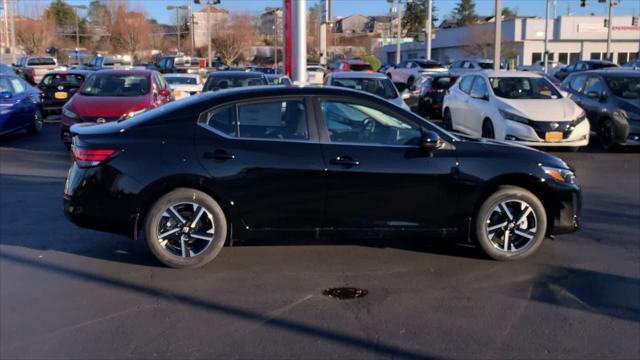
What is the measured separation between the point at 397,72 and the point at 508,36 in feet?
119

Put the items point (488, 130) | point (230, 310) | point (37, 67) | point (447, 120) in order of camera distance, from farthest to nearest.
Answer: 1. point (37, 67)
2. point (447, 120)
3. point (488, 130)
4. point (230, 310)

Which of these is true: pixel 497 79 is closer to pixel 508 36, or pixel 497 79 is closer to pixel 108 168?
pixel 108 168

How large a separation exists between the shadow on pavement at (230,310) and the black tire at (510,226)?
2121mm

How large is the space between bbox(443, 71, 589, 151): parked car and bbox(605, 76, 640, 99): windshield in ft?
4.43

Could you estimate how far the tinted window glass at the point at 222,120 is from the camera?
19.4 feet

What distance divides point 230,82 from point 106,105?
3.52 m

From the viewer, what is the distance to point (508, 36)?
67188 mm

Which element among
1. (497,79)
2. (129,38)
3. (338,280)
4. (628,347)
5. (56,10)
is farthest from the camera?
(56,10)

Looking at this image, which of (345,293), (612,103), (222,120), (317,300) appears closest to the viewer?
(317,300)

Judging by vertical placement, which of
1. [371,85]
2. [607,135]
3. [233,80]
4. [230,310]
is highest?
[233,80]

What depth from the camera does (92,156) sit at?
5.81 metres

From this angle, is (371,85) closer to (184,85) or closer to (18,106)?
(18,106)

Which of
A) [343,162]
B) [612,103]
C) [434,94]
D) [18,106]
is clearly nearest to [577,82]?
[612,103]

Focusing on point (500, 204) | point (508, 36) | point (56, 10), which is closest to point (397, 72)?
point (500, 204)
